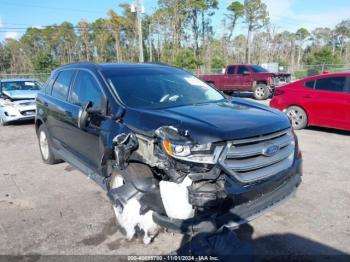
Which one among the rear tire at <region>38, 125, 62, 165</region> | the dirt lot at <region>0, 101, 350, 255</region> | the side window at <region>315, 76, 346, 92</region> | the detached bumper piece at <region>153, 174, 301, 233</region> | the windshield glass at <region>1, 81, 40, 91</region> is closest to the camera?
the detached bumper piece at <region>153, 174, 301, 233</region>

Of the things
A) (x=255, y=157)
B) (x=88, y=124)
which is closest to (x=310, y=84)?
(x=255, y=157)

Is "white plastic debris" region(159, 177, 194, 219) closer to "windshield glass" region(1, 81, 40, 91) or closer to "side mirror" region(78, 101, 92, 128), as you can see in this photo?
"side mirror" region(78, 101, 92, 128)

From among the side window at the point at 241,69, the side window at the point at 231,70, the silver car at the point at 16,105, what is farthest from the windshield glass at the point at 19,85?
the side window at the point at 241,69

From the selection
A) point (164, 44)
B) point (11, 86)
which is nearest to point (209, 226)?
point (11, 86)

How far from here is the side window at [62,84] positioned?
4.96 meters

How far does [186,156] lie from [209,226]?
0.63m

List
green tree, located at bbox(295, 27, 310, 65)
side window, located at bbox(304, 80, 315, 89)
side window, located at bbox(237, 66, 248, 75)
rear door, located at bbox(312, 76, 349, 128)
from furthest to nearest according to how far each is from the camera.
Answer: green tree, located at bbox(295, 27, 310, 65) < side window, located at bbox(237, 66, 248, 75) < side window, located at bbox(304, 80, 315, 89) < rear door, located at bbox(312, 76, 349, 128)

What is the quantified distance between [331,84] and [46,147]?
6.73m

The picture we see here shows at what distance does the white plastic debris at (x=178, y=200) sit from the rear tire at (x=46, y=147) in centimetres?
370

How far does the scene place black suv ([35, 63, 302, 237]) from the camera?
2781 millimetres

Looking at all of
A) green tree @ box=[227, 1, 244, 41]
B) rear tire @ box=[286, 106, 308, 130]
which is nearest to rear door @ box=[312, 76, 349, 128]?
rear tire @ box=[286, 106, 308, 130]

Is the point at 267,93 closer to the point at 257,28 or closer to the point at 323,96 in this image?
the point at 323,96

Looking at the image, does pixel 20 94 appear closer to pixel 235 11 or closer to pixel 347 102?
pixel 347 102

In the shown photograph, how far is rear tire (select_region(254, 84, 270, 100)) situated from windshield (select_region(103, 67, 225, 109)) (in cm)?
1188
